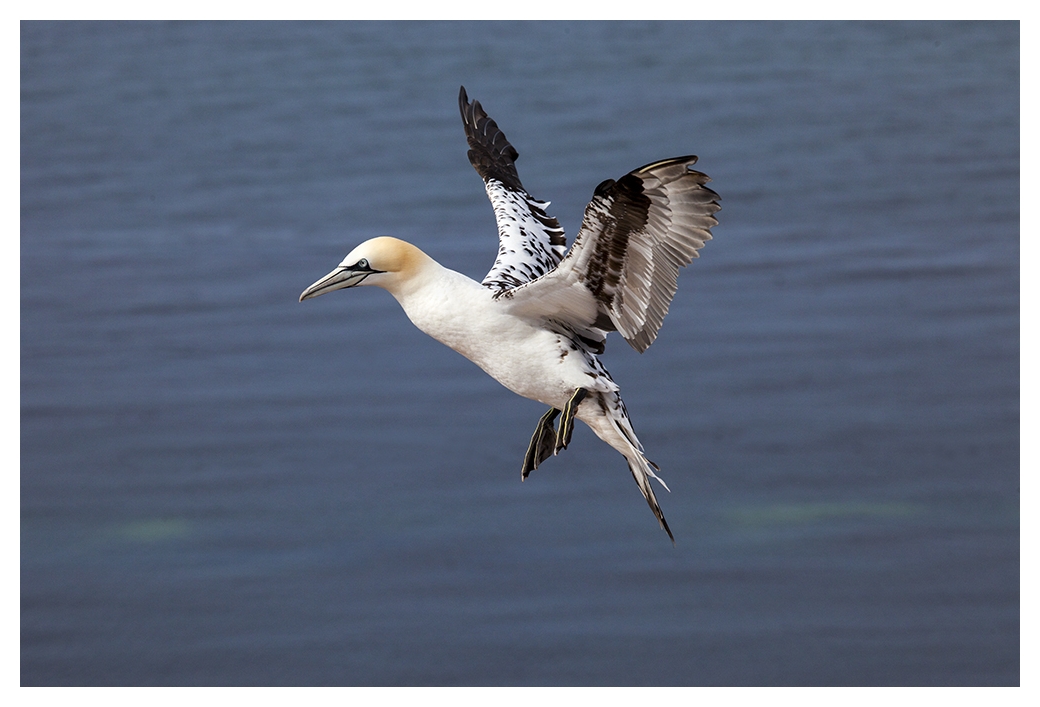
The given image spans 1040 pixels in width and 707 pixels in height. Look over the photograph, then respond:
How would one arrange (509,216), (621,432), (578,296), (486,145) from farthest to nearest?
(486,145) < (509,216) < (621,432) < (578,296)

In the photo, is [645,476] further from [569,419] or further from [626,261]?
[626,261]

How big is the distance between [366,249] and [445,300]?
0.81ft

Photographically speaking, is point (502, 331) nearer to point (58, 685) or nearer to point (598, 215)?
point (598, 215)

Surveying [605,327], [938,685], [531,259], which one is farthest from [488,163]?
[938,685]

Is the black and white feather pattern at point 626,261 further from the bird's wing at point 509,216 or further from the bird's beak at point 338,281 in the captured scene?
the bird's beak at point 338,281

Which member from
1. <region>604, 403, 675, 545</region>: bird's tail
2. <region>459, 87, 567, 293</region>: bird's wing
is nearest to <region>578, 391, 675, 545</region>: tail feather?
<region>604, 403, 675, 545</region>: bird's tail

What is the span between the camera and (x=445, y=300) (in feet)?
12.6

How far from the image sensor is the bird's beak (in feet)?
12.3

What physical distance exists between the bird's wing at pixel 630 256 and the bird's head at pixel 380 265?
10.4 inches

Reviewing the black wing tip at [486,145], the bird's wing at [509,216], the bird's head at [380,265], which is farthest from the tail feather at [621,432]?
the black wing tip at [486,145]

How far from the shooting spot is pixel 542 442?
4102mm

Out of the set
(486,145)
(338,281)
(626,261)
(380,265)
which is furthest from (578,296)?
(486,145)

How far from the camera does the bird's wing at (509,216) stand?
437 cm

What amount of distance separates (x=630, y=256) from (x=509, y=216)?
99cm
